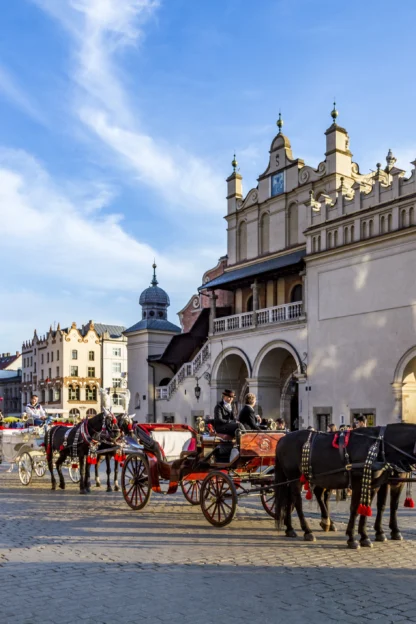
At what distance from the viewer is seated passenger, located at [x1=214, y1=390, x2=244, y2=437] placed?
1183cm

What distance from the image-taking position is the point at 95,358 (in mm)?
81500

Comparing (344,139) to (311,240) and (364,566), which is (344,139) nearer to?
(311,240)

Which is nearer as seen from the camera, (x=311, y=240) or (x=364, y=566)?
(x=364, y=566)

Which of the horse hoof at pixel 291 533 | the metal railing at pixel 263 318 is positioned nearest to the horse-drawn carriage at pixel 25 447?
the horse hoof at pixel 291 533

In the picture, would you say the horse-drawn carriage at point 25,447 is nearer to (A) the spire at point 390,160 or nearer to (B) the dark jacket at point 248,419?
(B) the dark jacket at point 248,419

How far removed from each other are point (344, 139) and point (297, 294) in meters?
7.12

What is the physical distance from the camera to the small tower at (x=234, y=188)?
3569 centimetres

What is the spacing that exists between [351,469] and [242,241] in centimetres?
2659

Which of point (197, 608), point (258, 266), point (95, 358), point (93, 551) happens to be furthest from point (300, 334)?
point (95, 358)

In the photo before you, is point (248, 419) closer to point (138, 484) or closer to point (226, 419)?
point (226, 419)

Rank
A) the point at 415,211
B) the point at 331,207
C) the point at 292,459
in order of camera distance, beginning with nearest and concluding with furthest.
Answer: the point at 292,459, the point at 415,211, the point at 331,207

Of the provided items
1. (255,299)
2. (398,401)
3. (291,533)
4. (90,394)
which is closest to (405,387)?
(398,401)

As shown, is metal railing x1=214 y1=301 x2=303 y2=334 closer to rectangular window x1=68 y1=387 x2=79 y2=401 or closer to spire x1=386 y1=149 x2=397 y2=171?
spire x1=386 y1=149 x2=397 y2=171

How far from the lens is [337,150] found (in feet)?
97.8
